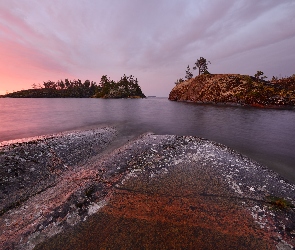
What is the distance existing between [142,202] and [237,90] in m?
74.2

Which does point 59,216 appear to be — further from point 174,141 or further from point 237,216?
point 174,141

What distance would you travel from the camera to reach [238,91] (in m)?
66.9

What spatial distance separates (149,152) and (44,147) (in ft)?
27.5

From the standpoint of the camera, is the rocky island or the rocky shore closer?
the rocky shore

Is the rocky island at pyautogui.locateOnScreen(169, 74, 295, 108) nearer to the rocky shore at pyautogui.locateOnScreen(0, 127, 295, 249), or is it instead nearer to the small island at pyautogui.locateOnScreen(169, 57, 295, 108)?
the small island at pyautogui.locateOnScreen(169, 57, 295, 108)

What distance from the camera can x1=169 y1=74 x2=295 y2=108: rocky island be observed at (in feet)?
180

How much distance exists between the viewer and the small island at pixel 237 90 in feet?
180

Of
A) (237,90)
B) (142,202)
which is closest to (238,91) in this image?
(237,90)

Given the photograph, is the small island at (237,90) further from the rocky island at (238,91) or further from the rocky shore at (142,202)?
the rocky shore at (142,202)

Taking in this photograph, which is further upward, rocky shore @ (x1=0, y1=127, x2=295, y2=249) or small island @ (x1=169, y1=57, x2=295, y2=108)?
small island @ (x1=169, y1=57, x2=295, y2=108)

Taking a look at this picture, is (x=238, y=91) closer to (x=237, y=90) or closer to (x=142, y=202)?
(x=237, y=90)

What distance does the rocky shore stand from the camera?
5.33 metres

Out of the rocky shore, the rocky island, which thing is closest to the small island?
the rocky island

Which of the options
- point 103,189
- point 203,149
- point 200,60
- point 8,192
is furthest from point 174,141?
point 200,60
